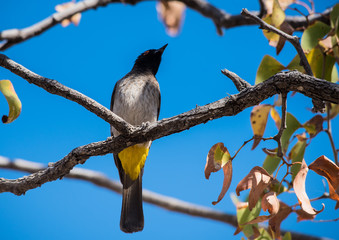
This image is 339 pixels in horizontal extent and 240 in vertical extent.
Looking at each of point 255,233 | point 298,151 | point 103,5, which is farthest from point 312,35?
point 103,5

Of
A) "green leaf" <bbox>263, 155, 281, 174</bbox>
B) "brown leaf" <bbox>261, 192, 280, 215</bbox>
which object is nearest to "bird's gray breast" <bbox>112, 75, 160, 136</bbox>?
"green leaf" <bbox>263, 155, 281, 174</bbox>

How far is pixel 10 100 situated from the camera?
7.83 ft

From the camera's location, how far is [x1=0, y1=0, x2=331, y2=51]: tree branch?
449 centimetres

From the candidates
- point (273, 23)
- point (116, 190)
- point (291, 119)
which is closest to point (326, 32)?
point (273, 23)

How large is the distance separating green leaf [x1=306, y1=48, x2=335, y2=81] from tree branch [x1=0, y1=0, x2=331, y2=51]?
1.73m

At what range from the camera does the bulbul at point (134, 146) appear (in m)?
4.18

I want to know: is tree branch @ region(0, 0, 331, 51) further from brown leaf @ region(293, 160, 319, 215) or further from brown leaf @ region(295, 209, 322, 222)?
brown leaf @ region(293, 160, 319, 215)

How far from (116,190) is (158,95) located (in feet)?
5.73

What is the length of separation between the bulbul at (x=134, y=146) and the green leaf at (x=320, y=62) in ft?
6.51

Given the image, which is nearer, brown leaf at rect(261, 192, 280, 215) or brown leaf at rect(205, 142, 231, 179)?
brown leaf at rect(261, 192, 280, 215)

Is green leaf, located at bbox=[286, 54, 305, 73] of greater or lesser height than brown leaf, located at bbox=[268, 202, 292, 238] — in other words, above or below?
above

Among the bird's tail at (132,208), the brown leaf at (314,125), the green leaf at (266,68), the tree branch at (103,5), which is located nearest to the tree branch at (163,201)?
the bird's tail at (132,208)

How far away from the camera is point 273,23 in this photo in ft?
9.18

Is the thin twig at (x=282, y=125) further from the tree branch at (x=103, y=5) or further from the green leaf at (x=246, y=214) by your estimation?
the tree branch at (x=103, y=5)
